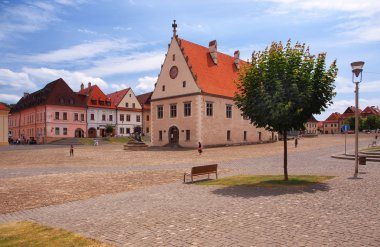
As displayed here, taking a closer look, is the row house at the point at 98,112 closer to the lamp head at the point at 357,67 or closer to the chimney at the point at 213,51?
the chimney at the point at 213,51

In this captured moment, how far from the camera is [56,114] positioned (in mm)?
69000

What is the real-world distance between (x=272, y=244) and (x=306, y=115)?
9021 millimetres

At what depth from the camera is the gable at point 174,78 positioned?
4600 cm

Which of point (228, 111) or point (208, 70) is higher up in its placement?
point (208, 70)

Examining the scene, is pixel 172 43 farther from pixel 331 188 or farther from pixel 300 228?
pixel 300 228

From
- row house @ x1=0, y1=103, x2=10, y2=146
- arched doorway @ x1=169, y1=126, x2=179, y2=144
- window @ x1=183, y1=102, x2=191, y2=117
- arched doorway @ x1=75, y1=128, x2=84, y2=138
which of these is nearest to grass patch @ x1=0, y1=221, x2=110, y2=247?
window @ x1=183, y1=102, x2=191, y2=117

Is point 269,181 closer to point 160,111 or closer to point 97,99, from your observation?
point 160,111

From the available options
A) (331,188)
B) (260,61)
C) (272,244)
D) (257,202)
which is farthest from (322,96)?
(272,244)

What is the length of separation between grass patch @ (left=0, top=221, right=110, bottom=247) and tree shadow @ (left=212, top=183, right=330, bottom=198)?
602 centimetres

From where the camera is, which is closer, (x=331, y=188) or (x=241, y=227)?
(x=241, y=227)

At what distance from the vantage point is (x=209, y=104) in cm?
4634

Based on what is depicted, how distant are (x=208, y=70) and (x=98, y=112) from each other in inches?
1466

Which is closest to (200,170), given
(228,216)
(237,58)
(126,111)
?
(228,216)

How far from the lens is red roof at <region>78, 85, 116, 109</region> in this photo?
7606 centimetres
